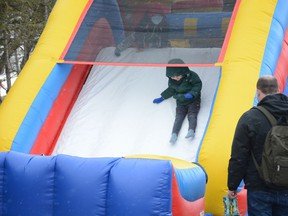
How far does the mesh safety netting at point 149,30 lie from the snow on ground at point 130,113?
0.12 ft

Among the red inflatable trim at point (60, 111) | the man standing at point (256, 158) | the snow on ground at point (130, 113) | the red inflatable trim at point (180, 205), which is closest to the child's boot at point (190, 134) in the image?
the snow on ground at point (130, 113)

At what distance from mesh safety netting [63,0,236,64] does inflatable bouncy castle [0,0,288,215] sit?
10mm

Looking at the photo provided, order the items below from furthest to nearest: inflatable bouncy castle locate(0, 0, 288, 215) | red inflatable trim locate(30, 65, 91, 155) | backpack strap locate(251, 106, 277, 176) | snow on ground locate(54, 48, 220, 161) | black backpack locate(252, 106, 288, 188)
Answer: red inflatable trim locate(30, 65, 91, 155) < snow on ground locate(54, 48, 220, 161) < inflatable bouncy castle locate(0, 0, 288, 215) < backpack strap locate(251, 106, 277, 176) < black backpack locate(252, 106, 288, 188)

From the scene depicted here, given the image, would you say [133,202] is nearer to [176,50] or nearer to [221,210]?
[221,210]

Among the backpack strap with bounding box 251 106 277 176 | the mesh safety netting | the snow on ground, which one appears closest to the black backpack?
the backpack strap with bounding box 251 106 277 176

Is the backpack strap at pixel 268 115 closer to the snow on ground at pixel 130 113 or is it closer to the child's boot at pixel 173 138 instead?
the snow on ground at pixel 130 113

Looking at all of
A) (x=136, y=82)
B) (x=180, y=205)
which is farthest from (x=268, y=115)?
(x=136, y=82)

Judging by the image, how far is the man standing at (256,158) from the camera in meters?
3.20

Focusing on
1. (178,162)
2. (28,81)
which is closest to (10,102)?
(28,81)

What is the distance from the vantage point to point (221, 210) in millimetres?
4230

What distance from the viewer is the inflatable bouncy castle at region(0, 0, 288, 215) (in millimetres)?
4402

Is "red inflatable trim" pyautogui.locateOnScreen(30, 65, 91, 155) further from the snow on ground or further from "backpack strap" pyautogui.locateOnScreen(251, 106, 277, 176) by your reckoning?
"backpack strap" pyautogui.locateOnScreen(251, 106, 277, 176)

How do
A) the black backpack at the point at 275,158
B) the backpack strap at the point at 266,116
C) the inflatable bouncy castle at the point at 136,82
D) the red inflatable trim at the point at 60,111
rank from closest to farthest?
1. the black backpack at the point at 275,158
2. the backpack strap at the point at 266,116
3. the inflatable bouncy castle at the point at 136,82
4. the red inflatable trim at the point at 60,111

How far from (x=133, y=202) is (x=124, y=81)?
2851 millimetres
